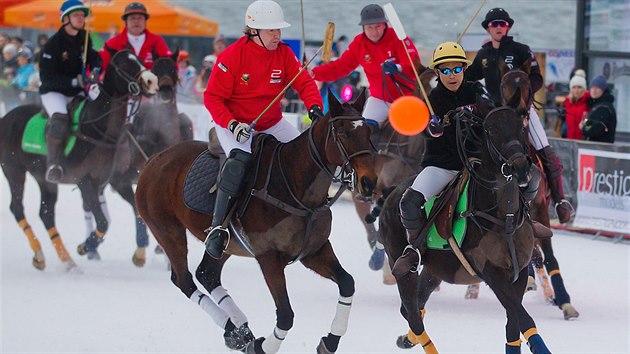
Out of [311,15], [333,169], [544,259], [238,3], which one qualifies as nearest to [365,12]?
[544,259]

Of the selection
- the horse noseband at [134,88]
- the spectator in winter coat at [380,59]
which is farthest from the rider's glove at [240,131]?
the horse noseband at [134,88]

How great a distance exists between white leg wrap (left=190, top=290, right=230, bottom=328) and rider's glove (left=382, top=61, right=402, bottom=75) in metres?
3.62

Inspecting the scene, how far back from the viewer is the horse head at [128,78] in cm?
1223

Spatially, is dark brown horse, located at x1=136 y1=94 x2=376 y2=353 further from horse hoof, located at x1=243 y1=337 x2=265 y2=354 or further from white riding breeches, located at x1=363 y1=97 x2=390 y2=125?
white riding breeches, located at x1=363 y1=97 x2=390 y2=125

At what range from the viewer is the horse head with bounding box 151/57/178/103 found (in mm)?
12648

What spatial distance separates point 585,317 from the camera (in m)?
9.98

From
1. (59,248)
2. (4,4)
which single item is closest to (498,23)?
(59,248)

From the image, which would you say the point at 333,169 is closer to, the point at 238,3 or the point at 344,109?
the point at 344,109

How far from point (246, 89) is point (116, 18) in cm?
1734

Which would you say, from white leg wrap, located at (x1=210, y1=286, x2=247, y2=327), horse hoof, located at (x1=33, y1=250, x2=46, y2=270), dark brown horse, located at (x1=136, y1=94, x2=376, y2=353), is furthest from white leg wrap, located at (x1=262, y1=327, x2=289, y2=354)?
horse hoof, located at (x1=33, y1=250, x2=46, y2=270)

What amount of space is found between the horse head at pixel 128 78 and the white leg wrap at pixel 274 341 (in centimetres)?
498

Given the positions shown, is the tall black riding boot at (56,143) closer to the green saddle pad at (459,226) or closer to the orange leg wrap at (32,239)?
the orange leg wrap at (32,239)

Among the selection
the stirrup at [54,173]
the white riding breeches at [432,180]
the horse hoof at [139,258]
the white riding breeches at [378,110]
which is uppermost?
the white riding breeches at [432,180]

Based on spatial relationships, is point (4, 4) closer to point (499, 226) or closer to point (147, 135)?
point (147, 135)
